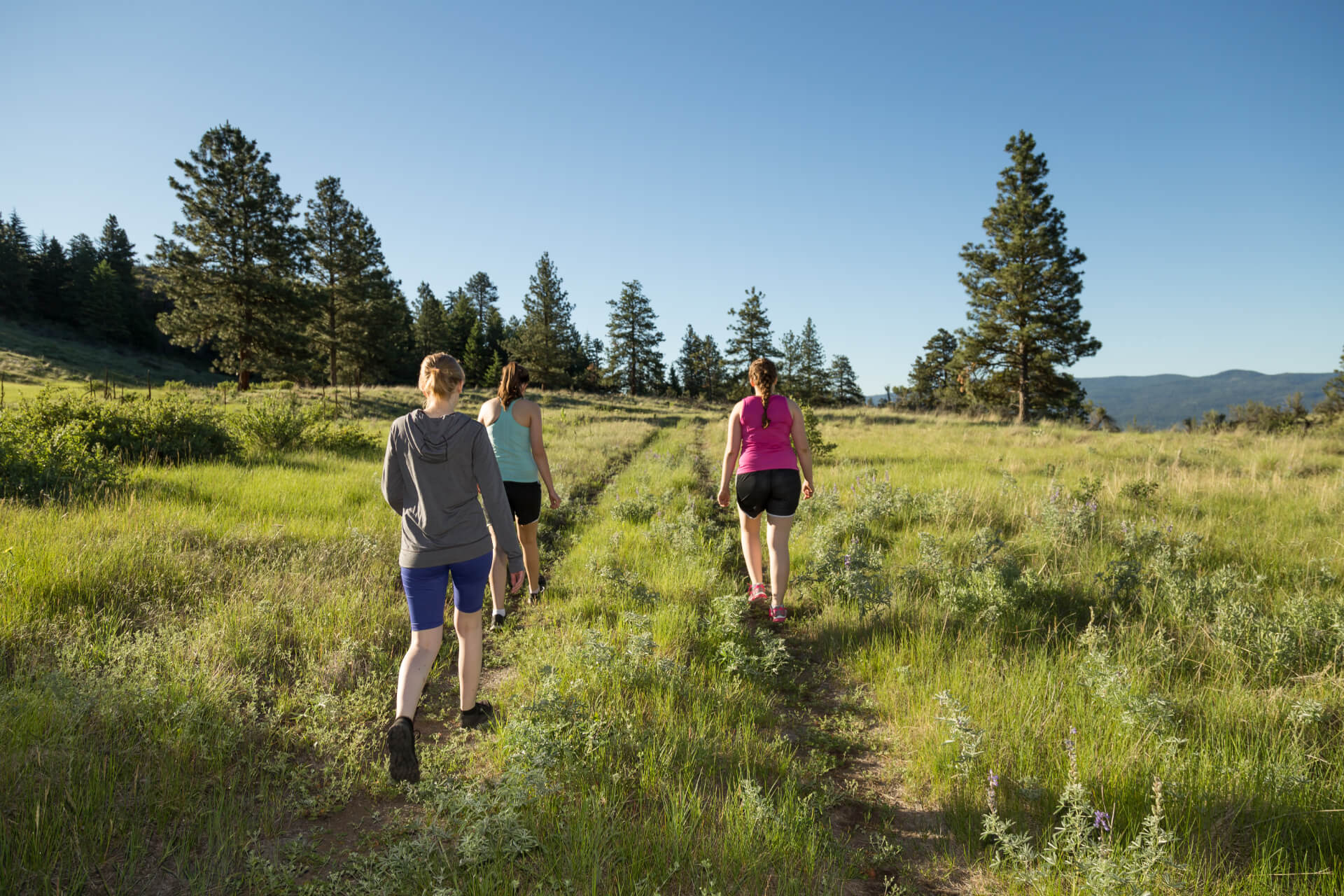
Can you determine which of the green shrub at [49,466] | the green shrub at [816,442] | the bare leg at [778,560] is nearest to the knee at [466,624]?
the bare leg at [778,560]

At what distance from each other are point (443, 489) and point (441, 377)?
714mm

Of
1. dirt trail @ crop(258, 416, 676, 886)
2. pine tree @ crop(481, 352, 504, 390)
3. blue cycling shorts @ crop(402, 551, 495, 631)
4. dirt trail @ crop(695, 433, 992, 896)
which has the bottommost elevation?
dirt trail @ crop(695, 433, 992, 896)

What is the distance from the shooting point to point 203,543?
582 cm

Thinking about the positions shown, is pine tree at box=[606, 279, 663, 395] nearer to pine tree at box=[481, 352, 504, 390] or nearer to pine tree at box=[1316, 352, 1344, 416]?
pine tree at box=[481, 352, 504, 390]

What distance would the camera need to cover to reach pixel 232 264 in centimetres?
3556

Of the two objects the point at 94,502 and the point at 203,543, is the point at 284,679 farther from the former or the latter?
the point at 94,502

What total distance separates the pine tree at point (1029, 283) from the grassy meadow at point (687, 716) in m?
32.6

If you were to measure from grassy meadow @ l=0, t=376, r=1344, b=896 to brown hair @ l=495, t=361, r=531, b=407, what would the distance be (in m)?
2.11

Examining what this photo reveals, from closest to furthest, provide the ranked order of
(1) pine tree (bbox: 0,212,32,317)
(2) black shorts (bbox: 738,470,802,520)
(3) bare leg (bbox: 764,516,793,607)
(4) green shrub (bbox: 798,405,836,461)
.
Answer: (3) bare leg (bbox: 764,516,793,607) < (2) black shorts (bbox: 738,470,802,520) < (4) green shrub (bbox: 798,405,836,461) < (1) pine tree (bbox: 0,212,32,317)

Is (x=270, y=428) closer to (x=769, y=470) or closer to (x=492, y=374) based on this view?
(x=769, y=470)

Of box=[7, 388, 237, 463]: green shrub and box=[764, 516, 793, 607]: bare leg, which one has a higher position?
box=[7, 388, 237, 463]: green shrub

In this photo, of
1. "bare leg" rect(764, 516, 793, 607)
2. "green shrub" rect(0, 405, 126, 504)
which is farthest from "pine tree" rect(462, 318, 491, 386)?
"bare leg" rect(764, 516, 793, 607)

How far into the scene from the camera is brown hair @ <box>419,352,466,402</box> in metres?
3.40

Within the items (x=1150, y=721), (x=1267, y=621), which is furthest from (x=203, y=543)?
(x=1267, y=621)
